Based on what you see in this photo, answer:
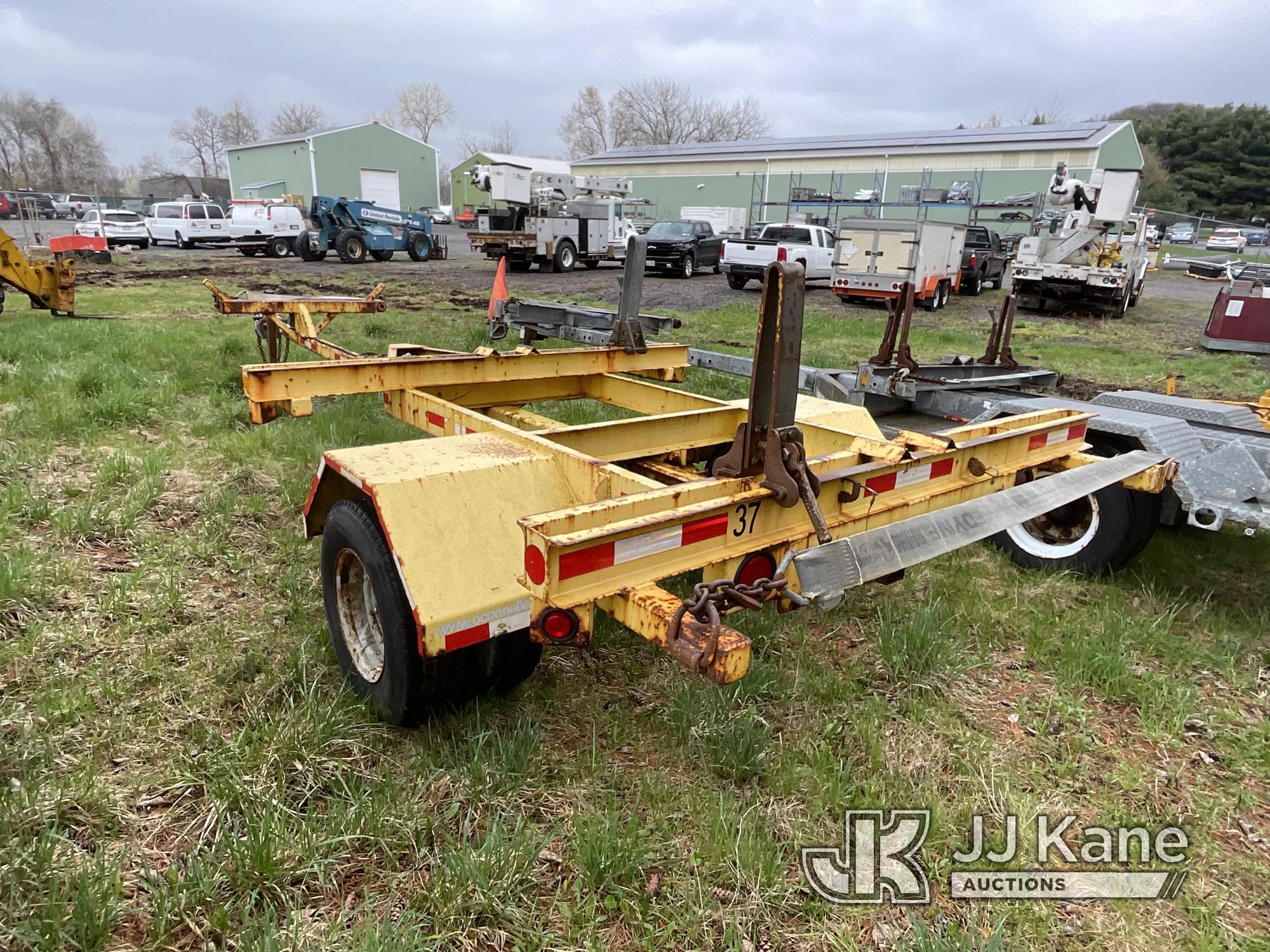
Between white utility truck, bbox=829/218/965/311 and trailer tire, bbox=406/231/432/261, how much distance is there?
16174mm

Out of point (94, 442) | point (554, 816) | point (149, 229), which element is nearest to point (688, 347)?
point (554, 816)

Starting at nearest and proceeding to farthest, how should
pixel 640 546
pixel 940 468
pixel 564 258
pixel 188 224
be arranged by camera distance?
pixel 640 546, pixel 940 468, pixel 564 258, pixel 188 224

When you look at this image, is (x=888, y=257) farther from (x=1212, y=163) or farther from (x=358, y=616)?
(x=1212, y=163)

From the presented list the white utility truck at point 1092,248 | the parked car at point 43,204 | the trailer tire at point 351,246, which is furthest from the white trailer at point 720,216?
the parked car at point 43,204

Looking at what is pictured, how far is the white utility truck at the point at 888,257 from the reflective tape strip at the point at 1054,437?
40.7 ft

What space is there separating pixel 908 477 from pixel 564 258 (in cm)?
2301

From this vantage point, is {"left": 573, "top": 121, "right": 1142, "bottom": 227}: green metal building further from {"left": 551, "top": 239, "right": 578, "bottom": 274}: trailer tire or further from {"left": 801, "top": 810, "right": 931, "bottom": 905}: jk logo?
{"left": 801, "top": 810, "right": 931, "bottom": 905}: jk logo

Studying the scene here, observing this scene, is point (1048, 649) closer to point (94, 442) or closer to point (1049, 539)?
point (1049, 539)

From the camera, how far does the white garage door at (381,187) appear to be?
177ft

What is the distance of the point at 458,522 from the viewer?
2.46m

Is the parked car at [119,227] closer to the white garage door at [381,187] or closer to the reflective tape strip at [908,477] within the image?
the white garage door at [381,187]

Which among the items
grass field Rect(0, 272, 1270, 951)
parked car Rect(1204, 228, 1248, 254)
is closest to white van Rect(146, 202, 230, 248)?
grass field Rect(0, 272, 1270, 951)

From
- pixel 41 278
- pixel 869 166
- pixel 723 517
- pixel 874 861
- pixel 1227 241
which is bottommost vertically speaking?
pixel 874 861

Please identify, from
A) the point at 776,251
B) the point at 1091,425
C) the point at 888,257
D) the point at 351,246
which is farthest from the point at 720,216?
the point at 1091,425
